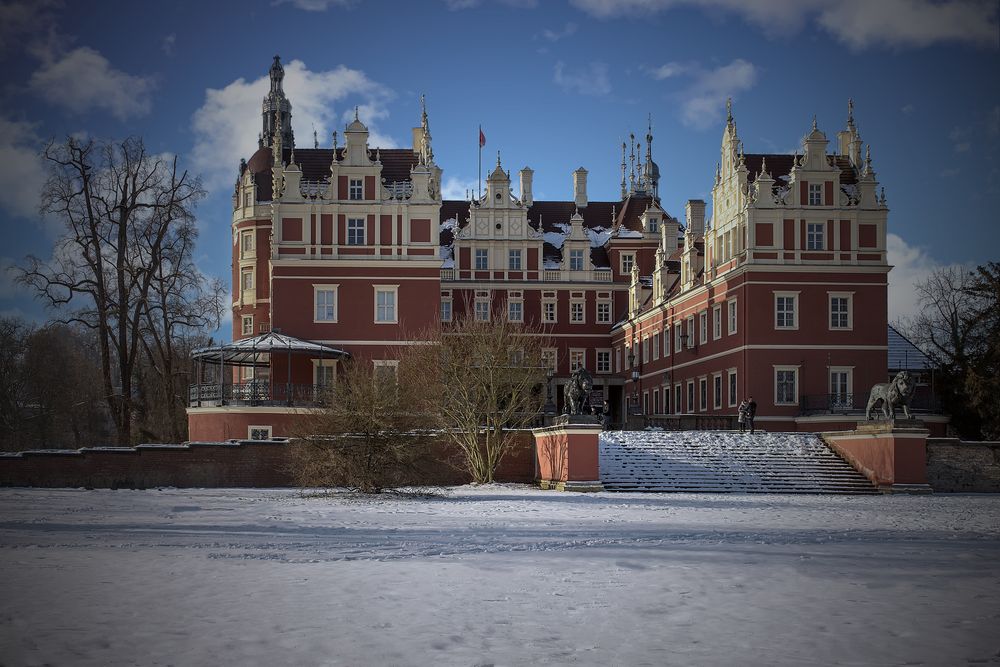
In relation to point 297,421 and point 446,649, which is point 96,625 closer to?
point 446,649

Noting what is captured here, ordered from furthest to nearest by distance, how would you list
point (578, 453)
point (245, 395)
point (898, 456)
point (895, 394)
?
1. point (245, 395)
2. point (895, 394)
3. point (898, 456)
4. point (578, 453)

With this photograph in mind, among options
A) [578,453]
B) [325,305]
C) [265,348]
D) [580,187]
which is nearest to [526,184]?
[580,187]

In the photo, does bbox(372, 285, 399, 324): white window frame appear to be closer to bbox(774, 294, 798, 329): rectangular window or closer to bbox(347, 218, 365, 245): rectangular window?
bbox(347, 218, 365, 245): rectangular window

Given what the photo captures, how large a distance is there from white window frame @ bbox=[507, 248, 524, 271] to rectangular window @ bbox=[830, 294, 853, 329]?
68.7 ft

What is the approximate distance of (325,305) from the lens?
4800 cm

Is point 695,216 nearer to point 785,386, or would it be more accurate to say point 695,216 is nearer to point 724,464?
point 785,386

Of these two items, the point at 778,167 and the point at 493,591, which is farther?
the point at 778,167

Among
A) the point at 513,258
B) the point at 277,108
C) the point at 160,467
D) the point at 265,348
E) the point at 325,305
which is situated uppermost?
the point at 277,108

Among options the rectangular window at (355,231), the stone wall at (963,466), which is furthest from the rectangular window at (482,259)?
the stone wall at (963,466)

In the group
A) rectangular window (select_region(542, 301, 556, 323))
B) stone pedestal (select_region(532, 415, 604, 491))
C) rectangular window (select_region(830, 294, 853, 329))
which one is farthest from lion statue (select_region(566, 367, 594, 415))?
rectangular window (select_region(542, 301, 556, 323))

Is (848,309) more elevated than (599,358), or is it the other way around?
(848,309)

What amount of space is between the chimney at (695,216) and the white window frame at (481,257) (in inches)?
491

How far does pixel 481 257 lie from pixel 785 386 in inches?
869

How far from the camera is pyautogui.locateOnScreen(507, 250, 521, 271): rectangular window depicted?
62.1 m
